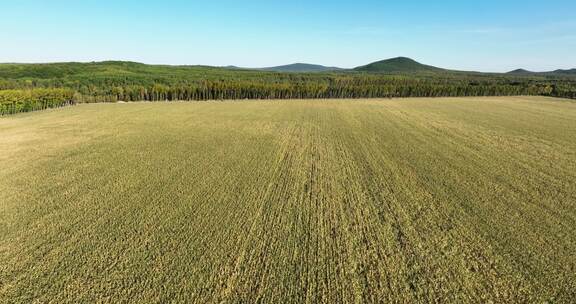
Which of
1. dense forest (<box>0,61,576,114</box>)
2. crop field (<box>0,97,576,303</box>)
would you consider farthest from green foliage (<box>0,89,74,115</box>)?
crop field (<box>0,97,576,303</box>)

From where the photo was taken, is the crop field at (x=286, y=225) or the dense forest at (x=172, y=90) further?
the dense forest at (x=172, y=90)

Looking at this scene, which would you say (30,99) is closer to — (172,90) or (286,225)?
(172,90)

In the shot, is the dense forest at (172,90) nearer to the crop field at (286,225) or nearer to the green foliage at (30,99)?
the green foliage at (30,99)

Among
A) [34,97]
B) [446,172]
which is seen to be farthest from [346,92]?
[446,172]

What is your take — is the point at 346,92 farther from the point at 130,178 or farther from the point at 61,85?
the point at 130,178

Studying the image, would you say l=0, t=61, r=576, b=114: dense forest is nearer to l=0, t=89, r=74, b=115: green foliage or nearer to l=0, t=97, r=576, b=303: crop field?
l=0, t=89, r=74, b=115: green foliage

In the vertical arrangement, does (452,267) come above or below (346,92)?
below

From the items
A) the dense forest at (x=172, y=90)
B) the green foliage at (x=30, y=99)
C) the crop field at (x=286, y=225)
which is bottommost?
the crop field at (x=286, y=225)

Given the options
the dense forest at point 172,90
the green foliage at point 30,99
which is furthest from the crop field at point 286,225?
the dense forest at point 172,90
